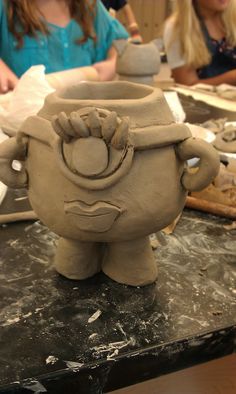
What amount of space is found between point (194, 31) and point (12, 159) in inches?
64.3

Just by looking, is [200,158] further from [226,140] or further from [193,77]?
[193,77]

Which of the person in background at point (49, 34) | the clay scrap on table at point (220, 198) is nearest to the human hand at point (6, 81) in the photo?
the person in background at point (49, 34)

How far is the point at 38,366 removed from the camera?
0.55m

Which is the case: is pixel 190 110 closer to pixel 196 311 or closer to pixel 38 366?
pixel 196 311

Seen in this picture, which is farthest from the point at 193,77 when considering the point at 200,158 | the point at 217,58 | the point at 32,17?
the point at 200,158

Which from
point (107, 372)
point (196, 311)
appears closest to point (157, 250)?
point (196, 311)

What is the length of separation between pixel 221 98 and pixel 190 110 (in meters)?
0.24

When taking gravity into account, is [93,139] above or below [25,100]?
above

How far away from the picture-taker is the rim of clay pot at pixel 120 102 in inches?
23.4

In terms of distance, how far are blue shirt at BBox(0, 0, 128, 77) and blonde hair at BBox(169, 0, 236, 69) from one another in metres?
0.38

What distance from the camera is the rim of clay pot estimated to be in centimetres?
59

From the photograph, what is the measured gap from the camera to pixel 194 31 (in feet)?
6.79

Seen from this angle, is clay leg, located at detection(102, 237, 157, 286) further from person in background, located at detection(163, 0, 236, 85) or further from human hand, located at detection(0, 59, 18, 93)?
person in background, located at detection(163, 0, 236, 85)

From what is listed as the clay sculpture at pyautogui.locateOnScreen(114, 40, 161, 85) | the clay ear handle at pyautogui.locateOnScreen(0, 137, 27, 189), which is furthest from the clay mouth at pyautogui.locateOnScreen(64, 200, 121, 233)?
the clay sculpture at pyautogui.locateOnScreen(114, 40, 161, 85)
